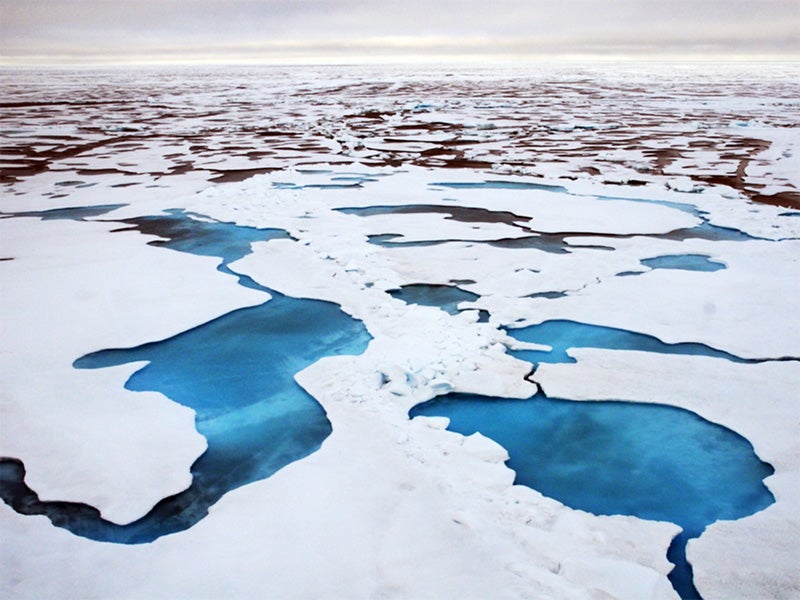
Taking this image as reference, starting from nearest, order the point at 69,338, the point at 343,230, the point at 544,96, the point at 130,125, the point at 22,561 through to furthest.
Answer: the point at 22,561
the point at 69,338
the point at 343,230
the point at 130,125
the point at 544,96

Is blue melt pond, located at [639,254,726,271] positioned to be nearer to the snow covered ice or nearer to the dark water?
the snow covered ice

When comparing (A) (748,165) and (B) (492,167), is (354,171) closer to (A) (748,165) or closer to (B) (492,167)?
(B) (492,167)

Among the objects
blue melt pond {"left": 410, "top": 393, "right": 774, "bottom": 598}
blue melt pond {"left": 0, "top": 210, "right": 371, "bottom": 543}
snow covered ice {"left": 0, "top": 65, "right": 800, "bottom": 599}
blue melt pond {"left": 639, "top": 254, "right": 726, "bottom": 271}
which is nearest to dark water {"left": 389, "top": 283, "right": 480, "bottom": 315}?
snow covered ice {"left": 0, "top": 65, "right": 800, "bottom": 599}

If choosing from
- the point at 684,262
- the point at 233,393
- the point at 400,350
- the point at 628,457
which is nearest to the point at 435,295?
the point at 400,350

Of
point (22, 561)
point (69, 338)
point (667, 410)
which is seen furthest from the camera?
point (69, 338)

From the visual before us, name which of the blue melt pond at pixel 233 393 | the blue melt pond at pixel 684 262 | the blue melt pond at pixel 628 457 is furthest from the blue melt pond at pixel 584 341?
the blue melt pond at pixel 684 262

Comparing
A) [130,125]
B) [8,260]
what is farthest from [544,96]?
[8,260]

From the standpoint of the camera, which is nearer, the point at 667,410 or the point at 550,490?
the point at 550,490

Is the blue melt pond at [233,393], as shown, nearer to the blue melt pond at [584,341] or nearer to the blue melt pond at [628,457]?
the blue melt pond at [628,457]
